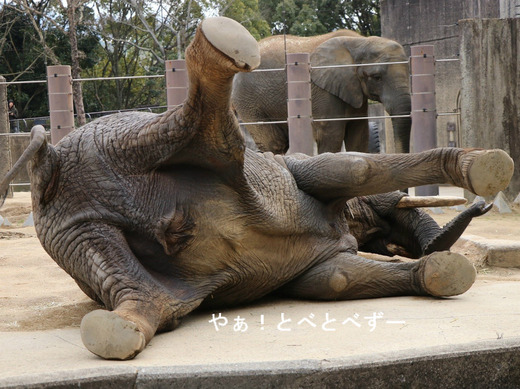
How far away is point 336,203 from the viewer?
14.3 feet

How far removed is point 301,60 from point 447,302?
702 centimetres

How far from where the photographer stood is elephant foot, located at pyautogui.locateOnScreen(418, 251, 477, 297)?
3.80 m

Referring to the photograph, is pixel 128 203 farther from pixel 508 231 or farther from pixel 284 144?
pixel 284 144

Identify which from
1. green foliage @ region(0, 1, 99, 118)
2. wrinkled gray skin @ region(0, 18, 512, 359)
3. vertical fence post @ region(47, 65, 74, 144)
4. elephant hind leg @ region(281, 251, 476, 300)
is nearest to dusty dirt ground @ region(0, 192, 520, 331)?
wrinkled gray skin @ region(0, 18, 512, 359)

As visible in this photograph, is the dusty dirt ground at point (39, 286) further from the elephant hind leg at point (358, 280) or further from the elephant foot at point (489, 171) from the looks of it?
the elephant foot at point (489, 171)

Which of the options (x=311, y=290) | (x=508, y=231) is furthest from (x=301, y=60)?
(x=311, y=290)

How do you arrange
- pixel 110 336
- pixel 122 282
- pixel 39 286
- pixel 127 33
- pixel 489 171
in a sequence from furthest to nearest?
pixel 127 33 → pixel 39 286 → pixel 489 171 → pixel 122 282 → pixel 110 336

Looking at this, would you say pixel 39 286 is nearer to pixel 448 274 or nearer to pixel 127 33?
pixel 448 274

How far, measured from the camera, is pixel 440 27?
70.5 feet

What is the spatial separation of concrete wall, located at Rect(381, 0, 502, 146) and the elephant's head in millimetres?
8809

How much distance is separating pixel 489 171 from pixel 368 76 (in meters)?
7.83

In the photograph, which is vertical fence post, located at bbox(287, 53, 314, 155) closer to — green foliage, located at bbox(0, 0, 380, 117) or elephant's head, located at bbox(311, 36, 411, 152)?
elephant's head, located at bbox(311, 36, 411, 152)

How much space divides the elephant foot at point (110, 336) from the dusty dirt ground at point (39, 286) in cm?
84

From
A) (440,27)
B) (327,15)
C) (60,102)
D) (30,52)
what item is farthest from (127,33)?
(60,102)
